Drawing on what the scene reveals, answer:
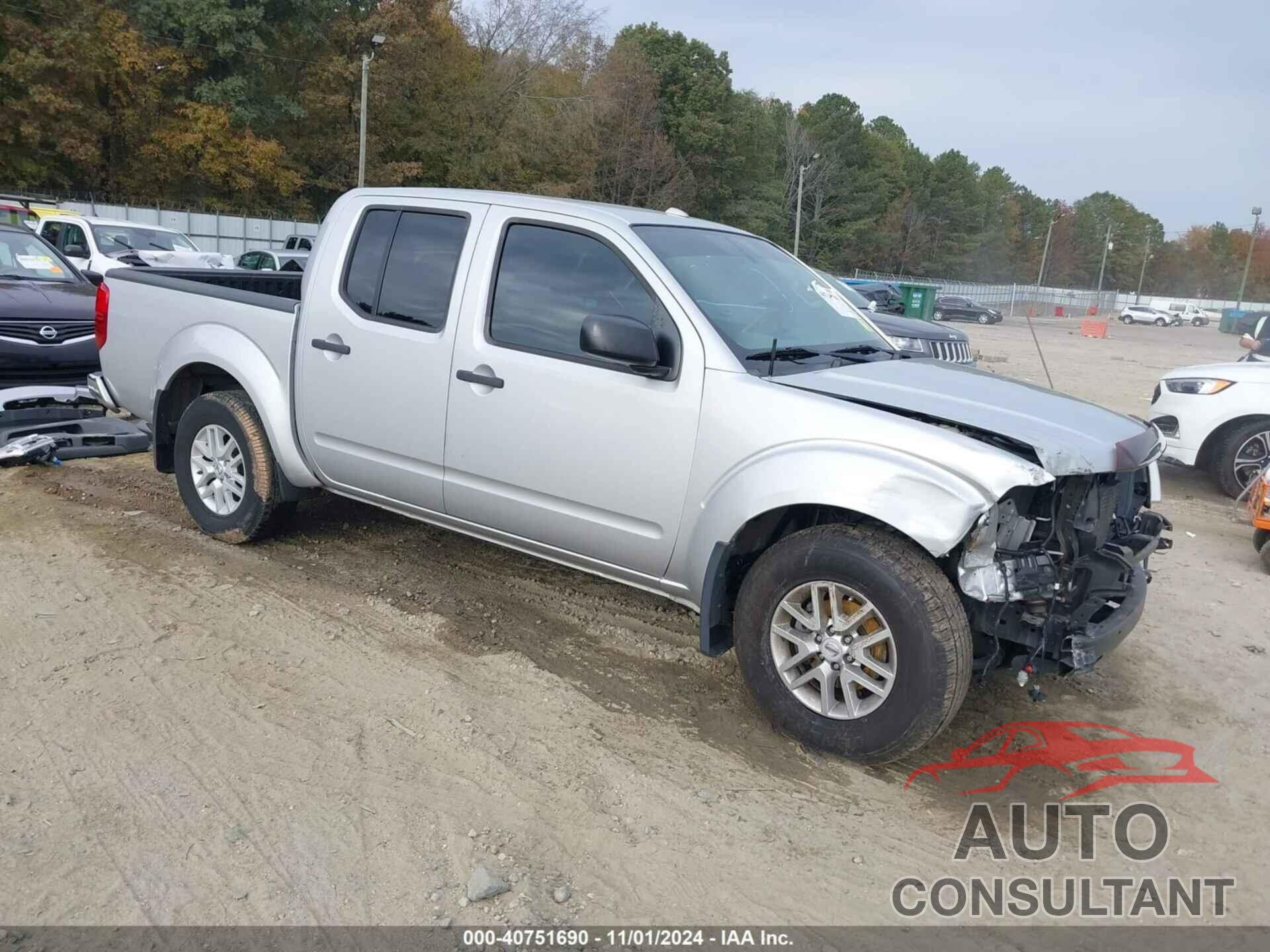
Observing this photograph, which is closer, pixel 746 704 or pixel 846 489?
pixel 846 489

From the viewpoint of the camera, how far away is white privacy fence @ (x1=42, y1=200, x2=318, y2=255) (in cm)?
3594

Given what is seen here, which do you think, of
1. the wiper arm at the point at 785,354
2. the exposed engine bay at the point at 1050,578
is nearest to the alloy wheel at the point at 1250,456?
the exposed engine bay at the point at 1050,578

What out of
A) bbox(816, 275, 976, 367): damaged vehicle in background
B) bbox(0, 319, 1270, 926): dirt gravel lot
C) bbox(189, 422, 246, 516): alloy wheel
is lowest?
bbox(0, 319, 1270, 926): dirt gravel lot

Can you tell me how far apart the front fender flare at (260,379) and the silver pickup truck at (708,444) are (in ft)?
0.06

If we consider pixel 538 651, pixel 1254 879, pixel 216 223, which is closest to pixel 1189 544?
pixel 1254 879

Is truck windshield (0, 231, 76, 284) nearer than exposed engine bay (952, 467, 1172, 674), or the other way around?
exposed engine bay (952, 467, 1172, 674)

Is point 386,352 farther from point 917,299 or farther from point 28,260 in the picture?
point 917,299

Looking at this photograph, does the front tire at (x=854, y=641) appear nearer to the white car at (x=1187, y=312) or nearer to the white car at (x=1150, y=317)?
the white car at (x=1150, y=317)

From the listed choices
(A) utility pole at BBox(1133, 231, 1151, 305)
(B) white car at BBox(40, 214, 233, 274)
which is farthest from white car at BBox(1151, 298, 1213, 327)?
(B) white car at BBox(40, 214, 233, 274)

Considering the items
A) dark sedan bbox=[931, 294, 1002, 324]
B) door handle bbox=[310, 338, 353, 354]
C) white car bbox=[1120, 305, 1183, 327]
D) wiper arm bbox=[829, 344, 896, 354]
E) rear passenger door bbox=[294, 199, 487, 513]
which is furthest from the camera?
white car bbox=[1120, 305, 1183, 327]

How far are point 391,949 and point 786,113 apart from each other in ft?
298

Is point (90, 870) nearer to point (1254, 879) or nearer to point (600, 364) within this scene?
point (600, 364)

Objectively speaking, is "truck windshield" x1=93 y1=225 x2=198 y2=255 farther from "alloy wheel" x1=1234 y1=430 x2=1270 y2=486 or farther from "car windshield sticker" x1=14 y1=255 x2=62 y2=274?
"alloy wheel" x1=1234 y1=430 x2=1270 y2=486

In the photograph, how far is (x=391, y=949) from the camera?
8.70ft
